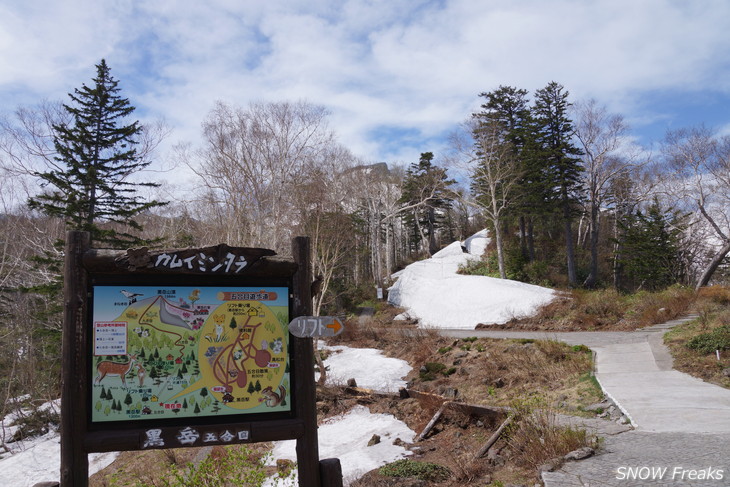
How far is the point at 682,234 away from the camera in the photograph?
29.4 metres

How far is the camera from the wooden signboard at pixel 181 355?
11.3 ft

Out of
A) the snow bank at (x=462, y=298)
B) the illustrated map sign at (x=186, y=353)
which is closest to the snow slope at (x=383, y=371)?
the snow bank at (x=462, y=298)

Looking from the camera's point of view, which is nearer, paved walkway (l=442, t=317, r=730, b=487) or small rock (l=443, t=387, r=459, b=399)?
paved walkway (l=442, t=317, r=730, b=487)

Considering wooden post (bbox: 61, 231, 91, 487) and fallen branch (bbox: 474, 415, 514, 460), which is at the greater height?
wooden post (bbox: 61, 231, 91, 487)

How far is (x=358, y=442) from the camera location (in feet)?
30.5

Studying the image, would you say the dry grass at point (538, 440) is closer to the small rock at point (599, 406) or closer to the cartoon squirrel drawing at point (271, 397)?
the small rock at point (599, 406)

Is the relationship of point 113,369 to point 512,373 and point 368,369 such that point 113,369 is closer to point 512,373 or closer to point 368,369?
point 512,373

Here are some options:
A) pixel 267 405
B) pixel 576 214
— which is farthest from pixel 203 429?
pixel 576 214

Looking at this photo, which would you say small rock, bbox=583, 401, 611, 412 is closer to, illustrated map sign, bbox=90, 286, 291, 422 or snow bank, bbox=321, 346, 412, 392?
illustrated map sign, bbox=90, 286, 291, 422

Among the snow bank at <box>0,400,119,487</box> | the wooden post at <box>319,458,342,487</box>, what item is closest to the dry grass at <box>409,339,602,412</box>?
the wooden post at <box>319,458,342,487</box>

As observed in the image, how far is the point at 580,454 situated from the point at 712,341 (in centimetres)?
765

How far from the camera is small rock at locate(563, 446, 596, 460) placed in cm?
519

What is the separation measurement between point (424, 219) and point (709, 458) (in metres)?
47.1

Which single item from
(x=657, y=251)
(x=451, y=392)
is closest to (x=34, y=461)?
(x=451, y=392)
